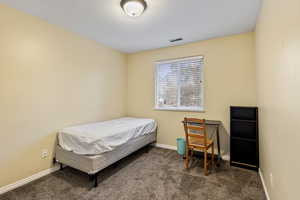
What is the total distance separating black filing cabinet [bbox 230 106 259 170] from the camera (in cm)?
246

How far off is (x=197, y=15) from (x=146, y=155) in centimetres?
279

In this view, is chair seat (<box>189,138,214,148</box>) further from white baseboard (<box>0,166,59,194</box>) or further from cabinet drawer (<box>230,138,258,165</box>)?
white baseboard (<box>0,166,59,194</box>)

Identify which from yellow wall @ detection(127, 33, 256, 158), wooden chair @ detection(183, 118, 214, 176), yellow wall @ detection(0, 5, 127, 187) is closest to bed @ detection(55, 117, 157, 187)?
yellow wall @ detection(0, 5, 127, 187)

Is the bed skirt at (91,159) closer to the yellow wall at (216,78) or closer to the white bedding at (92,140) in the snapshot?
the white bedding at (92,140)

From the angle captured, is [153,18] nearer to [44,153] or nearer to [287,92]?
[287,92]

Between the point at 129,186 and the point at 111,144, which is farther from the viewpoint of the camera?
the point at 111,144

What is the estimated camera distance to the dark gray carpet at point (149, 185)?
1857 mm

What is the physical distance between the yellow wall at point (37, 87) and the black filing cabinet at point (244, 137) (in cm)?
284

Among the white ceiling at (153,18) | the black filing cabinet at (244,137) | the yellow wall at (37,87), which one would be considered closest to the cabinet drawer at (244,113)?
the black filing cabinet at (244,137)

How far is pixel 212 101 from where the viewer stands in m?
3.08

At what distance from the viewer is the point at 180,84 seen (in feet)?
11.5

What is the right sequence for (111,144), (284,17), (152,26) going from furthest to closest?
(152,26) → (111,144) → (284,17)

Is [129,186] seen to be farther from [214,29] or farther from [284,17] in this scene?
[214,29]

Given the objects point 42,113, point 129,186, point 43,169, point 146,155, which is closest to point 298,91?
point 129,186
